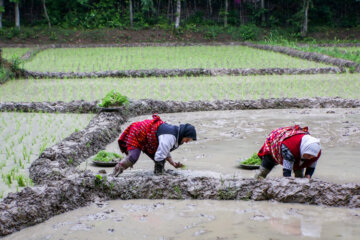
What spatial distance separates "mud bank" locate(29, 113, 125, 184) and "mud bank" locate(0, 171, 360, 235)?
1.52 ft

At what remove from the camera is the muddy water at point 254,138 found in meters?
4.80

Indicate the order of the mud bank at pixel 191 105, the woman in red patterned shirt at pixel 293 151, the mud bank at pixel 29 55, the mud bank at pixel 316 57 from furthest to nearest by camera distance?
the mud bank at pixel 29 55 → the mud bank at pixel 316 57 → the mud bank at pixel 191 105 → the woman in red patterned shirt at pixel 293 151

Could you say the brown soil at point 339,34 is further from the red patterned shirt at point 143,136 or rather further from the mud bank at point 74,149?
the red patterned shirt at point 143,136

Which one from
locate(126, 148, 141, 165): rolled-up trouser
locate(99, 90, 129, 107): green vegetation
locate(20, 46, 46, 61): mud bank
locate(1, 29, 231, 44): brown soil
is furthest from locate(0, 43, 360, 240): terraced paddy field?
locate(1, 29, 231, 44): brown soil

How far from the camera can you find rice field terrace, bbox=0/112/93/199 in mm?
4360

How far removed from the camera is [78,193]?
3.73 m

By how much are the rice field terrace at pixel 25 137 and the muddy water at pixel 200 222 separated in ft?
2.54

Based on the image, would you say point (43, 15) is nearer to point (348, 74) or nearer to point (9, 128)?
point (348, 74)

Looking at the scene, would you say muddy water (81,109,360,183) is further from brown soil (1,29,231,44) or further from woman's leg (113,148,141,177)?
brown soil (1,29,231,44)

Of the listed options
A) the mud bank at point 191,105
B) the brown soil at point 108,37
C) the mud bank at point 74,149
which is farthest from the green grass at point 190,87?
the brown soil at point 108,37

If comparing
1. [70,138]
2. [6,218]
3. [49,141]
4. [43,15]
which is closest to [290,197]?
[6,218]

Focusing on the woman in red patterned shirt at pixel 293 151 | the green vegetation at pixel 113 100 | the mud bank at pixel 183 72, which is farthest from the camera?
the mud bank at pixel 183 72

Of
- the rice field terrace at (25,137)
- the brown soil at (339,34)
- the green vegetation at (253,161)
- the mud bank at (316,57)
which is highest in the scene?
the brown soil at (339,34)

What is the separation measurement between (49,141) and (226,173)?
8.53 feet
